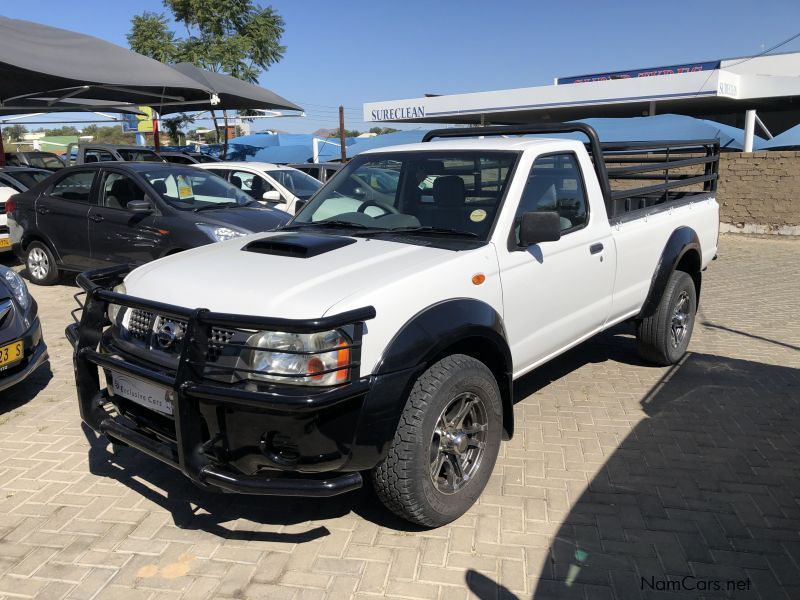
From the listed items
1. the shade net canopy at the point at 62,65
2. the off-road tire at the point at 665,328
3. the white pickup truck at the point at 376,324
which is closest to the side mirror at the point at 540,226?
the white pickup truck at the point at 376,324

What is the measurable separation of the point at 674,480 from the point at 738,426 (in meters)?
1.06

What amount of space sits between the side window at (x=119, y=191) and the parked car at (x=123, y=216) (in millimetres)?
12

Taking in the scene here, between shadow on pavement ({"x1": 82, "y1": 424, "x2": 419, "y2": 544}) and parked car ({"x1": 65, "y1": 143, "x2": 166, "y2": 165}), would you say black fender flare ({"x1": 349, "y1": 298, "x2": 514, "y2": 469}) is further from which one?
parked car ({"x1": 65, "y1": 143, "x2": 166, "y2": 165})

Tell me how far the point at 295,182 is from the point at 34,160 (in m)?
13.7

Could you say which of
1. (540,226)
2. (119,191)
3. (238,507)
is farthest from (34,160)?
(540,226)

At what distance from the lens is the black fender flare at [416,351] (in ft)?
9.20

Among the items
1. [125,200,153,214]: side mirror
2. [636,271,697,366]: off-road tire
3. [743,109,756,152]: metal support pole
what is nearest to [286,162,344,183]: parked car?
[125,200,153,214]: side mirror

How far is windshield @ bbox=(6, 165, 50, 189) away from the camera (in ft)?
39.0

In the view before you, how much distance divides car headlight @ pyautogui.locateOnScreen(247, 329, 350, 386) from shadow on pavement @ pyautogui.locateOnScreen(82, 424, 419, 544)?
3.35 ft

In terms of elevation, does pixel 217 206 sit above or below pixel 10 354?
above

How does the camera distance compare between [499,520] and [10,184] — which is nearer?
[499,520]

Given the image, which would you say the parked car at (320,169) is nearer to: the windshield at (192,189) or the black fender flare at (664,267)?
the windshield at (192,189)

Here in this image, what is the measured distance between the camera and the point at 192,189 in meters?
8.16

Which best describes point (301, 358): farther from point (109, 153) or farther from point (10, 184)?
point (109, 153)
